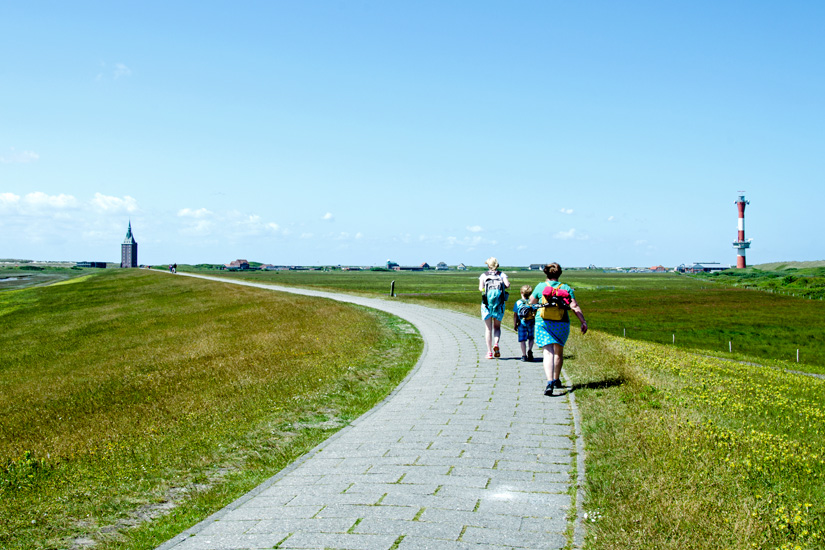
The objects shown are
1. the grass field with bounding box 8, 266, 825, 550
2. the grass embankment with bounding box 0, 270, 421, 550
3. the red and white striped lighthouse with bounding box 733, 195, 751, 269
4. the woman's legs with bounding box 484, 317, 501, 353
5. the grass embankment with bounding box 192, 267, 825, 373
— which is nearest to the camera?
the grass field with bounding box 8, 266, 825, 550

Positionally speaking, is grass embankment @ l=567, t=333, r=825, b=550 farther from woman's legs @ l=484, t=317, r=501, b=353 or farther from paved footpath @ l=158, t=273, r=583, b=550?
woman's legs @ l=484, t=317, r=501, b=353

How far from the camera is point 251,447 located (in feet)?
24.9

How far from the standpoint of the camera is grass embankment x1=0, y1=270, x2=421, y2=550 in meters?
5.85

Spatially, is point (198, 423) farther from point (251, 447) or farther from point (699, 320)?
point (699, 320)

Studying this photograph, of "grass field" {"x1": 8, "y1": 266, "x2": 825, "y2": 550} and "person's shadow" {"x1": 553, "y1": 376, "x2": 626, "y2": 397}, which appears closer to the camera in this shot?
"grass field" {"x1": 8, "y1": 266, "x2": 825, "y2": 550}

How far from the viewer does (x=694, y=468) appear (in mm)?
5641

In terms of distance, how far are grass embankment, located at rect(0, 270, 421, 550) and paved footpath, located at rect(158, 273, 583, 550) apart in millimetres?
632

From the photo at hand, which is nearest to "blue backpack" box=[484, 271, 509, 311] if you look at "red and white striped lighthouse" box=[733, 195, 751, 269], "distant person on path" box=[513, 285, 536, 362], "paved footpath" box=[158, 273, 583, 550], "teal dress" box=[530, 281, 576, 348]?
"distant person on path" box=[513, 285, 536, 362]

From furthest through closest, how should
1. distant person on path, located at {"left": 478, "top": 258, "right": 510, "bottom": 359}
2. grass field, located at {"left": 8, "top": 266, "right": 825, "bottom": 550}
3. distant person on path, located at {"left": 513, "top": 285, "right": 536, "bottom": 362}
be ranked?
distant person on path, located at {"left": 478, "top": 258, "right": 510, "bottom": 359}
distant person on path, located at {"left": 513, "top": 285, "right": 536, "bottom": 362}
grass field, located at {"left": 8, "top": 266, "right": 825, "bottom": 550}

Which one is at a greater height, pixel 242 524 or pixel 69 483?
pixel 242 524

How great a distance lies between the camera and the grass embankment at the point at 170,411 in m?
5.85

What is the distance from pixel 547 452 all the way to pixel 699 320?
4855 centimetres

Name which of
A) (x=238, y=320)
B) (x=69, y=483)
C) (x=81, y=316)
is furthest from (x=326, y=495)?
(x=81, y=316)

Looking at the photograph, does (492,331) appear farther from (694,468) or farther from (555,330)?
(694,468)
